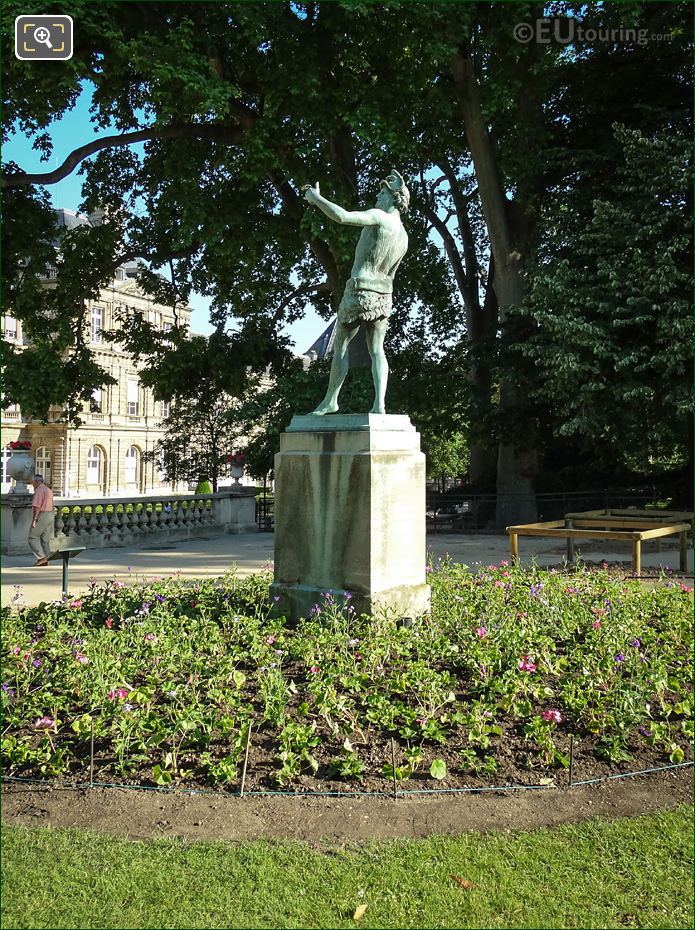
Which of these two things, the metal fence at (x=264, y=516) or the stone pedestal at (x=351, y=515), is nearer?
the stone pedestal at (x=351, y=515)

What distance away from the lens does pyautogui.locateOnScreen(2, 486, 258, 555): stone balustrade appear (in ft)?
53.8

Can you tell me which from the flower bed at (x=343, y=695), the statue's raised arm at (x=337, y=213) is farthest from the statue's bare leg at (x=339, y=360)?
the flower bed at (x=343, y=695)

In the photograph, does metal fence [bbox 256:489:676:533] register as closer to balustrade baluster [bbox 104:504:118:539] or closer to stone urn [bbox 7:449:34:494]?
balustrade baluster [bbox 104:504:118:539]

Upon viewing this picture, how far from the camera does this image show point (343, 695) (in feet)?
16.9

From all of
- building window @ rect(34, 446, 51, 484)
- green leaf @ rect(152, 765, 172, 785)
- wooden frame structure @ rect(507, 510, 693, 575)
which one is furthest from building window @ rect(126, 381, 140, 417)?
green leaf @ rect(152, 765, 172, 785)

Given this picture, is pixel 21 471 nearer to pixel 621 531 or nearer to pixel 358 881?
pixel 621 531

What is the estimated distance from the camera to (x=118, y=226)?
2138cm

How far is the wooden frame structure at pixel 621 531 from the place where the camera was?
36.6 feet

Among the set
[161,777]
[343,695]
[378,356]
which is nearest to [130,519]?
[378,356]

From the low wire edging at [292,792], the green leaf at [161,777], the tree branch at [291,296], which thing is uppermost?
the tree branch at [291,296]

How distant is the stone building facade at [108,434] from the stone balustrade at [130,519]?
32115 millimetres

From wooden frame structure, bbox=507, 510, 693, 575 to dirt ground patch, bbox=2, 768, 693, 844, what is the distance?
20.2 ft

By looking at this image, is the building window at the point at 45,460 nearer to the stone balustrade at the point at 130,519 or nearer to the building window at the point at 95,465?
the building window at the point at 95,465

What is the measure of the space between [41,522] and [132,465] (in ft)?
159
